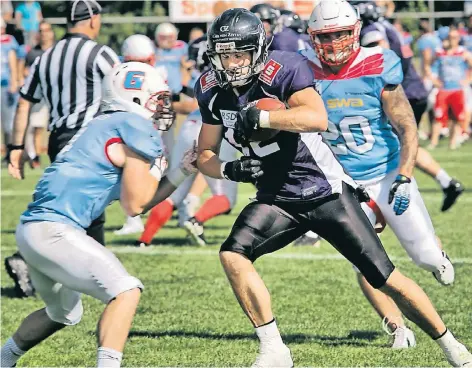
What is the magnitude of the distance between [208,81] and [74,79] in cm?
211

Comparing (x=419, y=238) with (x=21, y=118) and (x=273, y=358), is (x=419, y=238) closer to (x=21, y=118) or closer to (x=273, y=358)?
(x=273, y=358)

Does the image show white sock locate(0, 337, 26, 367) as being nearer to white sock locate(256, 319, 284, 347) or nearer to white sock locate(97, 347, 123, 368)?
white sock locate(97, 347, 123, 368)

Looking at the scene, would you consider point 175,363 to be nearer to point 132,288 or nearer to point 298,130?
point 132,288

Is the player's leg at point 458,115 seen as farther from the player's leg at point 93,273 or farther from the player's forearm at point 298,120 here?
the player's leg at point 93,273

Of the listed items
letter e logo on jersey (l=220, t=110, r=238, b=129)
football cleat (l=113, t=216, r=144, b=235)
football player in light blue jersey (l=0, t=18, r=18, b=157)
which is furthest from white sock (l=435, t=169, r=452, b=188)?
football player in light blue jersey (l=0, t=18, r=18, b=157)

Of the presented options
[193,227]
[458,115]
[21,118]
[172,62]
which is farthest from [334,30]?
[458,115]

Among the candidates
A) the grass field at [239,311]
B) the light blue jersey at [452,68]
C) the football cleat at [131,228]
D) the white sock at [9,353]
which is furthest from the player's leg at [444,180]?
the light blue jersey at [452,68]

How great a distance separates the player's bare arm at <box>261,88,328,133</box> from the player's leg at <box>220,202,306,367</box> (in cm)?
48

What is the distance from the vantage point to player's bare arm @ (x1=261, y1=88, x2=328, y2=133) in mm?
4418

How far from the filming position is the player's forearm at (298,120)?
441cm

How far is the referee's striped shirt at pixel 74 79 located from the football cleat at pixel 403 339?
94.8 inches

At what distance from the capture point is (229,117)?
4.67m

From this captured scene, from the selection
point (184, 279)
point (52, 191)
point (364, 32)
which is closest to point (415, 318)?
point (52, 191)

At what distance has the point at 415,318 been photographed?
4.72m
